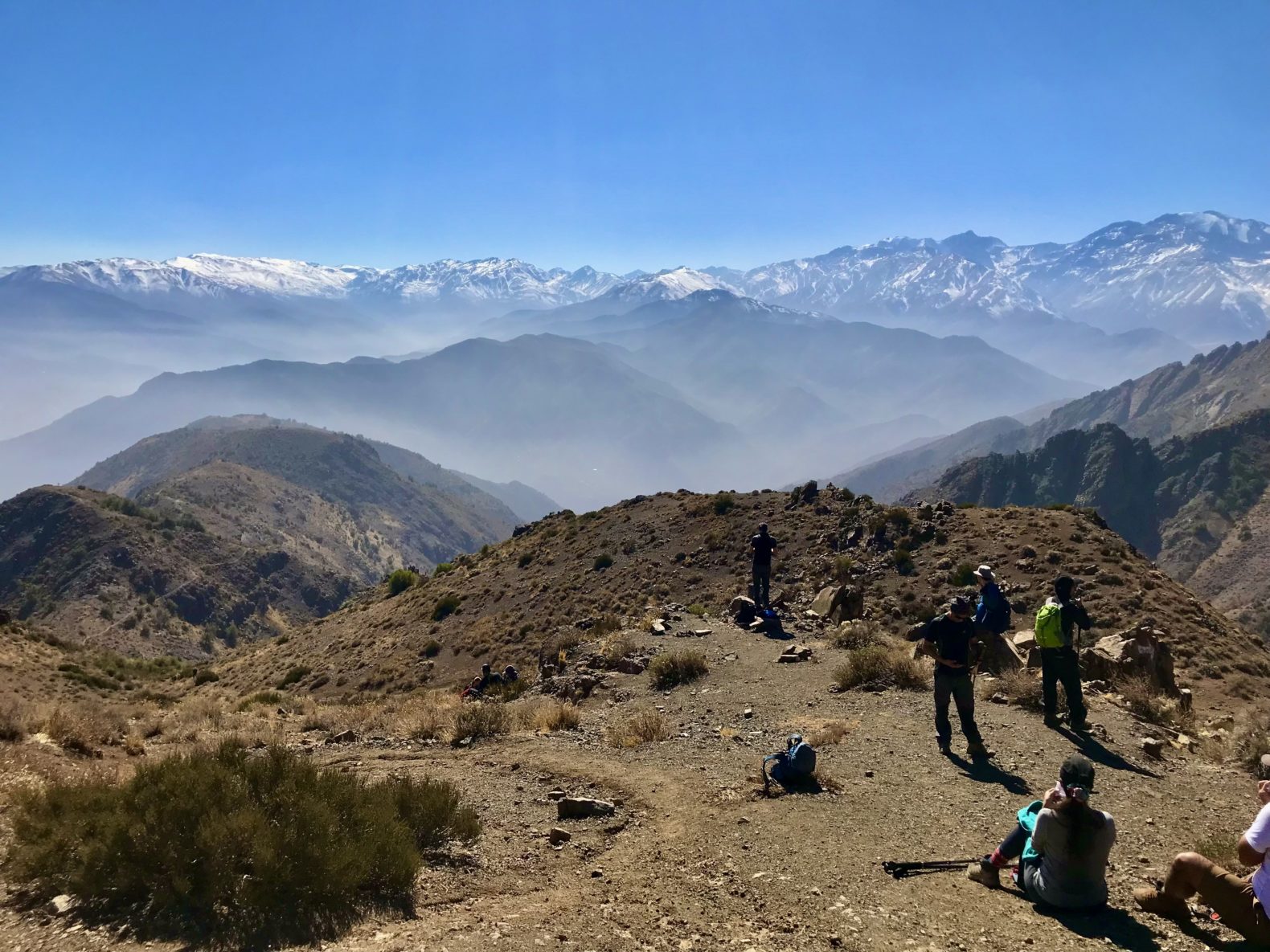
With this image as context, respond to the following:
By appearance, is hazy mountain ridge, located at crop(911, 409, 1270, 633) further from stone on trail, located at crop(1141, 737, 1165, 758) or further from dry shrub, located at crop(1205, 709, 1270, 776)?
stone on trail, located at crop(1141, 737, 1165, 758)

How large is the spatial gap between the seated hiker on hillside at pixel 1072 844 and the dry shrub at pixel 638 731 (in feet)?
20.9

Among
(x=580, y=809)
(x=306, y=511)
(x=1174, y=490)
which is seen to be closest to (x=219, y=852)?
(x=580, y=809)

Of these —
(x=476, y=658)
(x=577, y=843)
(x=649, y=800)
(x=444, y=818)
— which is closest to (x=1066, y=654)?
(x=649, y=800)

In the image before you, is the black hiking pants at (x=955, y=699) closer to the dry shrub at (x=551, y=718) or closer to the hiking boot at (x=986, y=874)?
the hiking boot at (x=986, y=874)

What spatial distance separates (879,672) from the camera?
13.1m

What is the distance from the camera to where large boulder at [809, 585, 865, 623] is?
19.3m

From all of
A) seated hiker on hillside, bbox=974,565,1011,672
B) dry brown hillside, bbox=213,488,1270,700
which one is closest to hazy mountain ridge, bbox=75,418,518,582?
dry brown hillside, bbox=213,488,1270,700

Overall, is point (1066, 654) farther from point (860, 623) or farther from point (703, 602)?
point (703, 602)

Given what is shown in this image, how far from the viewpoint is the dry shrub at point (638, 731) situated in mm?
11242

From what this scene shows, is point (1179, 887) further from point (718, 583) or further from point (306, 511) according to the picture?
point (306, 511)

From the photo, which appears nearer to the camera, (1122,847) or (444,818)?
(1122,847)

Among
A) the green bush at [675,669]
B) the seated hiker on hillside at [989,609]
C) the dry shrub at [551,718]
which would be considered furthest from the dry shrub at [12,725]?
the seated hiker on hillside at [989,609]

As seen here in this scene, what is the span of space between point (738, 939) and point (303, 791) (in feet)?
12.3

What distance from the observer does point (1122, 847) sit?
21.9 feet
